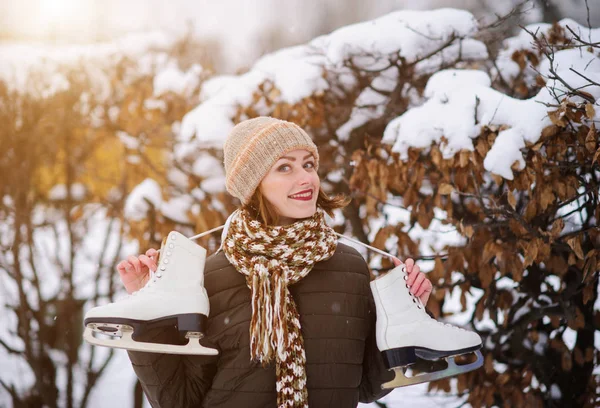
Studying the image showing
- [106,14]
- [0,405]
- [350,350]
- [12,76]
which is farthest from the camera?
[106,14]

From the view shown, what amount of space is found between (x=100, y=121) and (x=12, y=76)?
27.7 inches

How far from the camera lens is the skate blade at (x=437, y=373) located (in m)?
1.75

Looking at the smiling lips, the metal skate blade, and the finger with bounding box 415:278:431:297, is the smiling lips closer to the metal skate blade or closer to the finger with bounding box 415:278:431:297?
the finger with bounding box 415:278:431:297

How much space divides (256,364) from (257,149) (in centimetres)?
66

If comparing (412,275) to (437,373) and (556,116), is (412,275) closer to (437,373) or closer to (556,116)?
(437,373)

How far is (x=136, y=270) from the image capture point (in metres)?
1.77

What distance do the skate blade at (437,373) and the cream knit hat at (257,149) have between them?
73cm

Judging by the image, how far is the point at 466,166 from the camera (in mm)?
2441

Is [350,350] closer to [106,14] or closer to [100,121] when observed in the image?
[100,121]

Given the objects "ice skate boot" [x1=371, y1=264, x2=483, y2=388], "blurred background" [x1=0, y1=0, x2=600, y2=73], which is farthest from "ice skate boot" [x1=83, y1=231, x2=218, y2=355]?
"blurred background" [x1=0, y1=0, x2=600, y2=73]

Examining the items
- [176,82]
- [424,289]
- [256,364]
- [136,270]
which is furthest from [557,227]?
[176,82]

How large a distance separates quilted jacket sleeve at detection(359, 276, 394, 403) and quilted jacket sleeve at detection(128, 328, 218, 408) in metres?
0.50

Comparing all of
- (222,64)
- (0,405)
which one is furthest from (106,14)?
(0,405)

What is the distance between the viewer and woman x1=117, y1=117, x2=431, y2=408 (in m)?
1.75
